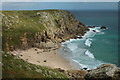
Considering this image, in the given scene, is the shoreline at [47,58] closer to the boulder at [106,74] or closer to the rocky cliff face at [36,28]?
the rocky cliff face at [36,28]

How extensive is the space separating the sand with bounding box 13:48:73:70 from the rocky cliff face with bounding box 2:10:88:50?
21.6ft

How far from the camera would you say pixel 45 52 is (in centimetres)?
6806

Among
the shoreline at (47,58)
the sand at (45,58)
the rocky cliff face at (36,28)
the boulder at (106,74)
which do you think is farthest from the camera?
the rocky cliff face at (36,28)

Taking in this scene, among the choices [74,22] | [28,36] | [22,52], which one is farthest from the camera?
[74,22]

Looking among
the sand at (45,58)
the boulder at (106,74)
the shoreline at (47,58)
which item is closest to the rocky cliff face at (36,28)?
the shoreline at (47,58)

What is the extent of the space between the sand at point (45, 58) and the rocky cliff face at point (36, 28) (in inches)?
259

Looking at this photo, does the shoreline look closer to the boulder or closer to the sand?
the sand

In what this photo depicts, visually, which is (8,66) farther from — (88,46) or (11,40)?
(88,46)

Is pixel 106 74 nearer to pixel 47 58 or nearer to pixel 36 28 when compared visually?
pixel 47 58

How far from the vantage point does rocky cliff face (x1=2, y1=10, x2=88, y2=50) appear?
70.2 meters

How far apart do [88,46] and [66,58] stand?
78.6ft

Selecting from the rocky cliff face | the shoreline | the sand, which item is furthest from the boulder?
the rocky cliff face

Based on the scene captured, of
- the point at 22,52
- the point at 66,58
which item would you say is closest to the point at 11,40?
the point at 22,52

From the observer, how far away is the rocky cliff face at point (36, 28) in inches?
2763
